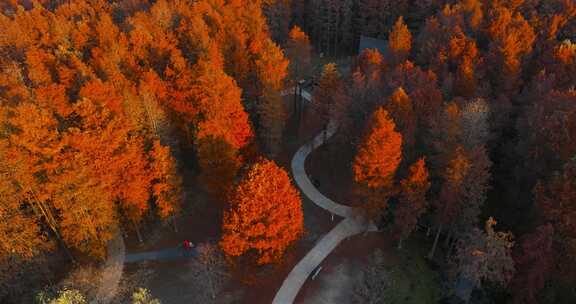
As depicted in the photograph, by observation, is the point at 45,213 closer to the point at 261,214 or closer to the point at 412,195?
the point at 261,214

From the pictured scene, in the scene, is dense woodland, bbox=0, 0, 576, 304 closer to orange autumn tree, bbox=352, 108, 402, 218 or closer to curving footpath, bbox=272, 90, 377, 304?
orange autumn tree, bbox=352, 108, 402, 218

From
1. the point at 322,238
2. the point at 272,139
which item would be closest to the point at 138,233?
the point at 322,238

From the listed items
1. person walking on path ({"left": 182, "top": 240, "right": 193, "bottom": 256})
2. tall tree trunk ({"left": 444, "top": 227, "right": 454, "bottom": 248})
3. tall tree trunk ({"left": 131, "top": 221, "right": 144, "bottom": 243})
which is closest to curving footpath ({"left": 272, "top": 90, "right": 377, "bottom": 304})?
tall tree trunk ({"left": 444, "top": 227, "right": 454, "bottom": 248})

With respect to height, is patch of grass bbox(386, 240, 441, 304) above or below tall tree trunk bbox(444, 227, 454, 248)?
below

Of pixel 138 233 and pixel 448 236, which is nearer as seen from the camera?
pixel 138 233

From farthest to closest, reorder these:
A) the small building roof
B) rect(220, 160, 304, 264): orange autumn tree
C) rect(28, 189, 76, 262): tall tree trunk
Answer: the small building roof → rect(28, 189, 76, 262): tall tree trunk → rect(220, 160, 304, 264): orange autumn tree

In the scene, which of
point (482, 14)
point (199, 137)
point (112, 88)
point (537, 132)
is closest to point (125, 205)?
point (199, 137)
